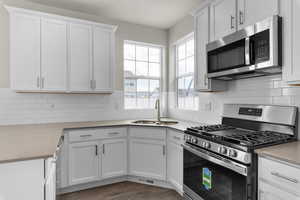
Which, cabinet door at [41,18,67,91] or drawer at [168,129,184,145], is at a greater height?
cabinet door at [41,18,67,91]

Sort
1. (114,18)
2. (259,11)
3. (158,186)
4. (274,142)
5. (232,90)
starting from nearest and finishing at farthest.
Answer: (274,142) < (259,11) < (232,90) < (158,186) < (114,18)

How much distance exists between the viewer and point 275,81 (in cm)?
173

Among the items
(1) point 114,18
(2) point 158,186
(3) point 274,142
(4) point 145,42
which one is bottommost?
(2) point 158,186

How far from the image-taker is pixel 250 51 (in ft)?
5.25

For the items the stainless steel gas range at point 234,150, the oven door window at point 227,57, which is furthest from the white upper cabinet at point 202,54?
the stainless steel gas range at point 234,150

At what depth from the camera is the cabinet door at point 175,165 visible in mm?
2250

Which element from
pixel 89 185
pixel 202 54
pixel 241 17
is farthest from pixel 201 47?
pixel 89 185

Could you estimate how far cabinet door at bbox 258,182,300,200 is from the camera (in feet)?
3.44

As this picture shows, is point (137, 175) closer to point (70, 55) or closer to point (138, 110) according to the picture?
point (138, 110)

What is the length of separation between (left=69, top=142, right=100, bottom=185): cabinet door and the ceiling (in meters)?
2.10

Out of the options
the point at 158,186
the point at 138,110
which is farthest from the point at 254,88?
the point at 138,110

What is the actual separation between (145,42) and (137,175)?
7.97 feet

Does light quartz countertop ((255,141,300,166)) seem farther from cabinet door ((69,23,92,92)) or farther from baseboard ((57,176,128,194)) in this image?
cabinet door ((69,23,92,92))

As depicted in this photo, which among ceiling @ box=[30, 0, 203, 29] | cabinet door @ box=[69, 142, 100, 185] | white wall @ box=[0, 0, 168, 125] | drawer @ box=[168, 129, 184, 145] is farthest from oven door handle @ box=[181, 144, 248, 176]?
ceiling @ box=[30, 0, 203, 29]
